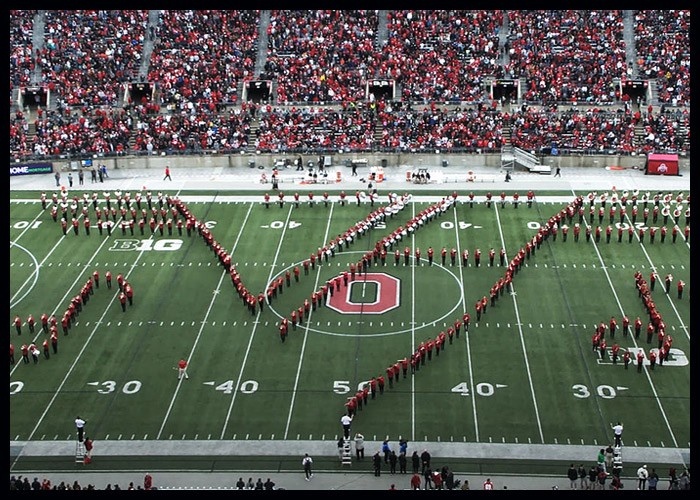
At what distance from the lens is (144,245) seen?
34.2 metres

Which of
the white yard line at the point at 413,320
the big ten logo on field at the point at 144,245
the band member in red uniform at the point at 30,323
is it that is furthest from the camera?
the big ten logo on field at the point at 144,245

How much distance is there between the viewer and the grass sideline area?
2248 centimetres

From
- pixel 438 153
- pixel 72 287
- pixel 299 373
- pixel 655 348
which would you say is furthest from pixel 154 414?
pixel 438 153

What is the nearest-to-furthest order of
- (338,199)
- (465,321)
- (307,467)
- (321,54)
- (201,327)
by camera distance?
(307,467) < (465,321) < (201,327) < (338,199) < (321,54)

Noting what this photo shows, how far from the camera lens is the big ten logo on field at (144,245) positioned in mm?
33812

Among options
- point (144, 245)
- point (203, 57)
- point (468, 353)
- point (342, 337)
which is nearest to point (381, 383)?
point (468, 353)

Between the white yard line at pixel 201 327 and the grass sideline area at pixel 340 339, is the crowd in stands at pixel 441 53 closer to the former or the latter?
the grass sideline area at pixel 340 339

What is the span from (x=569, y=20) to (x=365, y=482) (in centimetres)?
4001

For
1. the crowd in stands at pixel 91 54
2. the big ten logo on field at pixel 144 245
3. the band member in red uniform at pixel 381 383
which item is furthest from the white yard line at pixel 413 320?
the crowd in stands at pixel 91 54

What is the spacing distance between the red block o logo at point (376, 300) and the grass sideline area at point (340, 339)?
0.10 m

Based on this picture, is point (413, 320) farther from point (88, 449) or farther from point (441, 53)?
point (441, 53)

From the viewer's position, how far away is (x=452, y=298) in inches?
1151

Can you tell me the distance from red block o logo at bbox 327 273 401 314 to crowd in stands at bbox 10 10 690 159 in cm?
1652

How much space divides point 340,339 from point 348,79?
2771 cm
